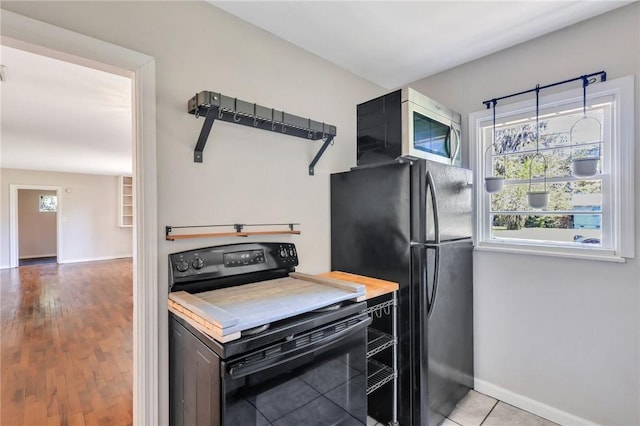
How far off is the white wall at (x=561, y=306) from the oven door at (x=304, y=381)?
126 centimetres

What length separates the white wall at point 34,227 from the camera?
29.3ft

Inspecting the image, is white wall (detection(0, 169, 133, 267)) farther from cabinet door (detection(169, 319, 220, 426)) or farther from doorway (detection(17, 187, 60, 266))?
cabinet door (detection(169, 319, 220, 426))

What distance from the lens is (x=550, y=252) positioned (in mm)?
1879

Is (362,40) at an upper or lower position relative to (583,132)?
upper

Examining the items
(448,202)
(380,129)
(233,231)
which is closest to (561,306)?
(448,202)

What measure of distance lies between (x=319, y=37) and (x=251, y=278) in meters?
1.57

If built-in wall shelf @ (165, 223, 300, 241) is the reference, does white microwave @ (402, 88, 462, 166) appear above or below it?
above

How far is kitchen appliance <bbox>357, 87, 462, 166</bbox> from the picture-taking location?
184 centimetres

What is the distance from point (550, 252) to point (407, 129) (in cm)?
120

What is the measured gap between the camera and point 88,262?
7961 mm

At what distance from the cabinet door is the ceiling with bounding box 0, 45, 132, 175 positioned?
173 centimetres

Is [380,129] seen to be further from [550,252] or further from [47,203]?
[47,203]

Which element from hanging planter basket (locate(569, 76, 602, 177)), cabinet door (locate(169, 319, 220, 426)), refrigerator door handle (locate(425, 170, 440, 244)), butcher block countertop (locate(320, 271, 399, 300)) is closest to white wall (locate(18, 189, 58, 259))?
cabinet door (locate(169, 319, 220, 426))

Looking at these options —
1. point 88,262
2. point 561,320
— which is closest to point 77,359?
point 561,320
